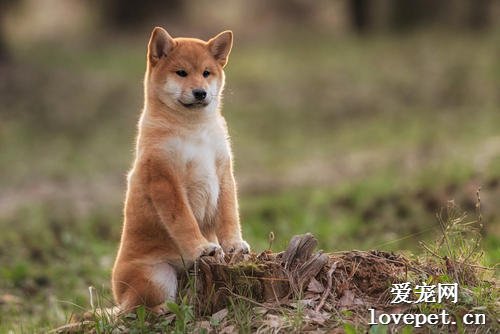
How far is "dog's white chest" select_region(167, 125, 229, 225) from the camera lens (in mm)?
5457

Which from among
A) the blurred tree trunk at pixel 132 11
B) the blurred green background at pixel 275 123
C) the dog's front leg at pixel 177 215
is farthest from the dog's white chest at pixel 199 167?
the blurred tree trunk at pixel 132 11

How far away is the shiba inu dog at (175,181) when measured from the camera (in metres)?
5.35

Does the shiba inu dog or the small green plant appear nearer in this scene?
the small green plant

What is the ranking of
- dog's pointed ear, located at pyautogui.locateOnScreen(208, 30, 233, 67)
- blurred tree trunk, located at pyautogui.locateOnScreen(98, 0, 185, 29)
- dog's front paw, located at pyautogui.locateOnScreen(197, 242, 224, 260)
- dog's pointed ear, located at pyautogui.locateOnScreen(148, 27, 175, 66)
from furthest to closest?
1. blurred tree trunk, located at pyautogui.locateOnScreen(98, 0, 185, 29)
2. dog's pointed ear, located at pyautogui.locateOnScreen(208, 30, 233, 67)
3. dog's pointed ear, located at pyautogui.locateOnScreen(148, 27, 175, 66)
4. dog's front paw, located at pyautogui.locateOnScreen(197, 242, 224, 260)

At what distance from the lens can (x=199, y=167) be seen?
550 cm

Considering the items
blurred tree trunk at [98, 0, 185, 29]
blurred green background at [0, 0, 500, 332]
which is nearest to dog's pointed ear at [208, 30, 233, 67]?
blurred green background at [0, 0, 500, 332]

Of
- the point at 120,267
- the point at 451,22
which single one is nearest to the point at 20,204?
the point at 120,267

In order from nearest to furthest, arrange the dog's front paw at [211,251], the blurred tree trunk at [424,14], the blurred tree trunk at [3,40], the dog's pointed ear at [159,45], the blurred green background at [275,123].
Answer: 1. the dog's front paw at [211,251]
2. the dog's pointed ear at [159,45]
3. the blurred green background at [275,123]
4. the blurred tree trunk at [3,40]
5. the blurred tree trunk at [424,14]

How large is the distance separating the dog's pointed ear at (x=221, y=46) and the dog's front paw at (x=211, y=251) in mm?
1361

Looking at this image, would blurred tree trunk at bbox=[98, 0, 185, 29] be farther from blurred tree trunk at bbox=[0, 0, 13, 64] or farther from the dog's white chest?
the dog's white chest

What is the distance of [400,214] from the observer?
11.2 meters

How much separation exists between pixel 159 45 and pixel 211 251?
1.47 m

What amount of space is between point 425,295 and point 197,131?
1835 millimetres

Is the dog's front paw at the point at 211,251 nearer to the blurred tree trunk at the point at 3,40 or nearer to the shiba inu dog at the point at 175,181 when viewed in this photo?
the shiba inu dog at the point at 175,181
